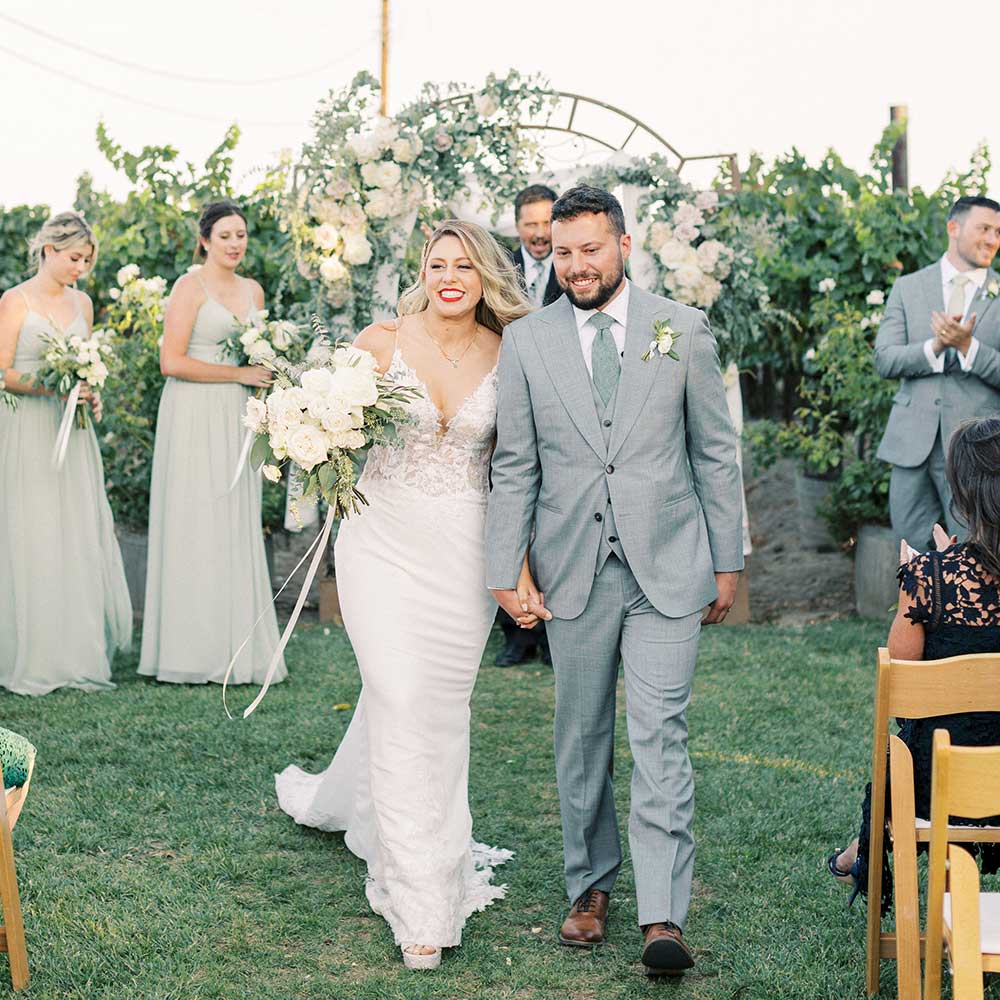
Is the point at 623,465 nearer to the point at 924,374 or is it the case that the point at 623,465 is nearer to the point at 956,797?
the point at 956,797

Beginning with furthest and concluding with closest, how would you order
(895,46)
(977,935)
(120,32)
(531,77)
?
(120,32) → (895,46) → (531,77) → (977,935)

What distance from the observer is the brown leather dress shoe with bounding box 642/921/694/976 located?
3.49 metres

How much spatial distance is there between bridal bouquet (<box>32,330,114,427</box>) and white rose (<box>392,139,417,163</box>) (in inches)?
82.6

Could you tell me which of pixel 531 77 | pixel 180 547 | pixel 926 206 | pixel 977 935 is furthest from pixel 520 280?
pixel 926 206

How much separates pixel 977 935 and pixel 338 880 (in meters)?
2.57

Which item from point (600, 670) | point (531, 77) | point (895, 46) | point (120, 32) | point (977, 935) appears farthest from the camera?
point (120, 32)

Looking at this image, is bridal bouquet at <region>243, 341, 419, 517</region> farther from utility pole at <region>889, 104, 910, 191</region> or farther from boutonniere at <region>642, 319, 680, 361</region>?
utility pole at <region>889, 104, 910, 191</region>

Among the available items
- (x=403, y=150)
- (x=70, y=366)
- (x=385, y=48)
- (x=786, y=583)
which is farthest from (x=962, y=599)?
(x=385, y=48)

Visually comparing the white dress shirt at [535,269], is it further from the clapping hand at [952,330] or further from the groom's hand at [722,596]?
the groom's hand at [722,596]

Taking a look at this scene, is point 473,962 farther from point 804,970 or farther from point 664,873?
point 804,970

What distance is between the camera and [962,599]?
344 cm

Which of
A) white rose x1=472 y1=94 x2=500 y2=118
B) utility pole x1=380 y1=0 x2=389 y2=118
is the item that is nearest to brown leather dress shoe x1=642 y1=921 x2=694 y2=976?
white rose x1=472 y1=94 x2=500 y2=118

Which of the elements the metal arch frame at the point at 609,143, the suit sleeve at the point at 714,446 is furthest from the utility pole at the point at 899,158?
the suit sleeve at the point at 714,446

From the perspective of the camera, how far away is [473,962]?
3.76 metres
